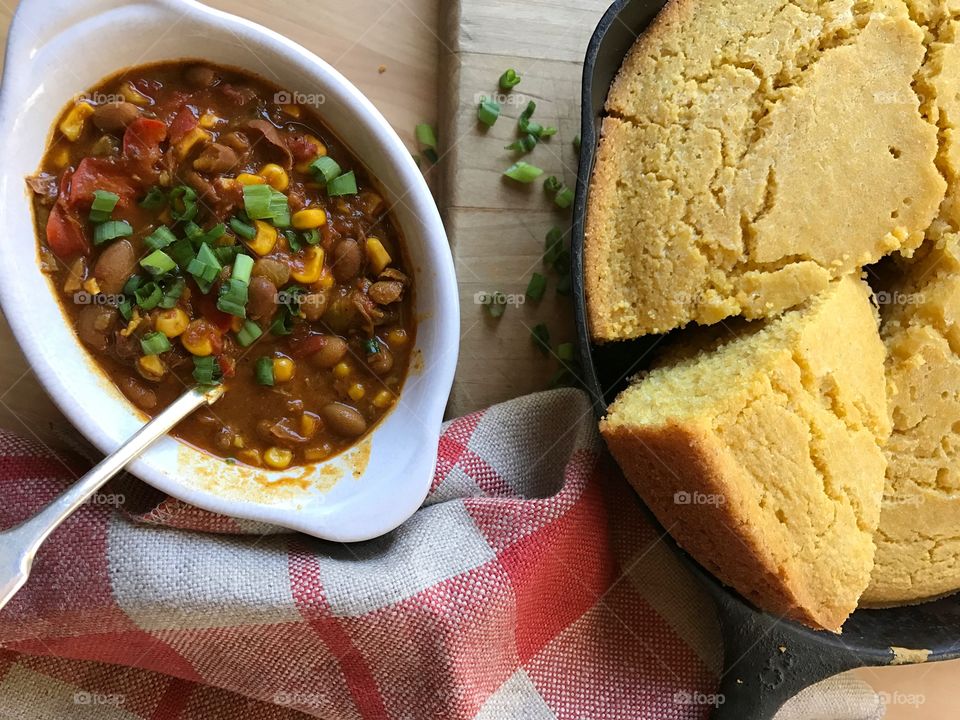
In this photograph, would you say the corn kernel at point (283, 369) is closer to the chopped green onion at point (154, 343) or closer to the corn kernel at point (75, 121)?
the chopped green onion at point (154, 343)

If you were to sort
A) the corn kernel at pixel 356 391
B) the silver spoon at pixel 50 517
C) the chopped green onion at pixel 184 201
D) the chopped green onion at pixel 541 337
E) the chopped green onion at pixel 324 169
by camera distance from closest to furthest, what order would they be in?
the silver spoon at pixel 50 517 → the chopped green onion at pixel 184 201 → the chopped green onion at pixel 324 169 → the corn kernel at pixel 356 391 → the chopped green onion at pixel 541 337

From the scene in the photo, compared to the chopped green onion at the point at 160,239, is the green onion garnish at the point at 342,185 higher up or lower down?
higher up

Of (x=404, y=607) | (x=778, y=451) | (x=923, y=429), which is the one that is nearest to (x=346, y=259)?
(x=404, y=607)

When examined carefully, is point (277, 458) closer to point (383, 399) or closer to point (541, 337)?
point (383, 399)

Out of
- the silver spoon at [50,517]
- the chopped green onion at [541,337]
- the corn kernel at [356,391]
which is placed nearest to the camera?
the silver spoon at [50,517]

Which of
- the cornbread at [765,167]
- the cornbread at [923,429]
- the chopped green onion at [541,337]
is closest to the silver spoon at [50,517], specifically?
the chopped green onion at [541,337]

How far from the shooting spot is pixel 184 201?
7.32 feet

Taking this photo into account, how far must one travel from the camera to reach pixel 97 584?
230 cm

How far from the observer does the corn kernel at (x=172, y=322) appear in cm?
226

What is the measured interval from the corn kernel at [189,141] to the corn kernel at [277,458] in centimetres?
85

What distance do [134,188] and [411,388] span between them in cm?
94

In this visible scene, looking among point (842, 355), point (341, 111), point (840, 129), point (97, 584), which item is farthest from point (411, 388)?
point (840, 129)

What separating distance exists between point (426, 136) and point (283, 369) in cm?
92

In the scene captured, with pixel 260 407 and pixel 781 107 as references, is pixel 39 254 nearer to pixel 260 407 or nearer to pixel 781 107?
pixel 260 407
